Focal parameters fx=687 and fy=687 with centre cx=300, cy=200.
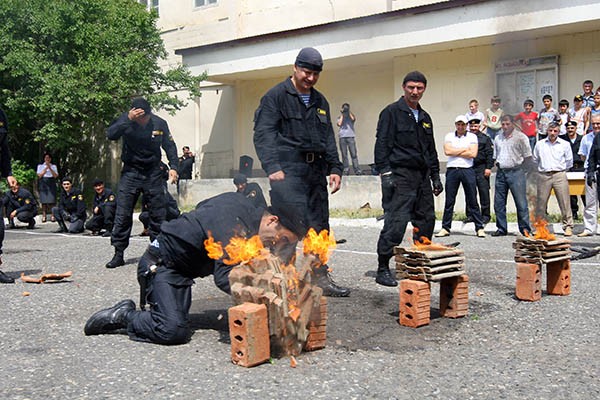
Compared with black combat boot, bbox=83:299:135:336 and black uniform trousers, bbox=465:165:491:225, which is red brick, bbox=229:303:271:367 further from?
black uniform trousers, bbox=465:165:491:225

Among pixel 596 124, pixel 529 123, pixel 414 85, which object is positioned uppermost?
pixel 414 85

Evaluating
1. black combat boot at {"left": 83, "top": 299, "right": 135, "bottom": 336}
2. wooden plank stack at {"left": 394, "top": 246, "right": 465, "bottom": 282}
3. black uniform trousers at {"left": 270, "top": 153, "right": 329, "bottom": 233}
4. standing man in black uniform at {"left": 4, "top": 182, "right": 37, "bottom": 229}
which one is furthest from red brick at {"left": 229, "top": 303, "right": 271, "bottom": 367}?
standing man in black uniform at {"left": 4, "top": 182, "right": 37, "bottom": 229}

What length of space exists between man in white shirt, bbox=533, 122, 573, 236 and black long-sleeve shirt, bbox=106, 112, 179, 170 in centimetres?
640

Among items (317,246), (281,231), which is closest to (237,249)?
(281,231)

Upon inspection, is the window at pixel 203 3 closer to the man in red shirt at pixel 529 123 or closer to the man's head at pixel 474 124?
the man in red shirt at pixel 529 123

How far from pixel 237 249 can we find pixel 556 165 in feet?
27.4

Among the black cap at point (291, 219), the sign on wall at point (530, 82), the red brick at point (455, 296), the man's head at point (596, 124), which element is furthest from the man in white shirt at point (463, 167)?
the black cap at point (291, 219)

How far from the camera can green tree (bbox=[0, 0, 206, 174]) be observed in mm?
19391

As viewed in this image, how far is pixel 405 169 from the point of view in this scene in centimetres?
667

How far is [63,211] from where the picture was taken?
14.5m

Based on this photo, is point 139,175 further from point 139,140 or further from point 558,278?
point 558,278

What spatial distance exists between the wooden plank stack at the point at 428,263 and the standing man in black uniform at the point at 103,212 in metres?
8.75

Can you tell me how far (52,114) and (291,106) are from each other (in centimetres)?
1579

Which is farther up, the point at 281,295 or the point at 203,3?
the point at 203,3
